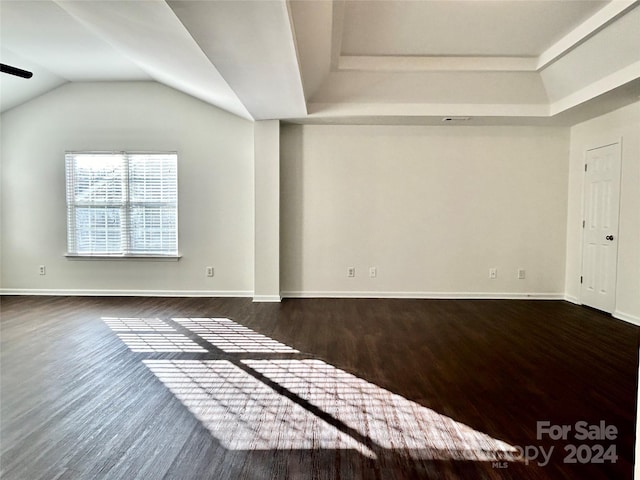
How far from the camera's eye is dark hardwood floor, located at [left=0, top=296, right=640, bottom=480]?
1758 millimetres

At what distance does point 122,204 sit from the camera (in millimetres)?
5270

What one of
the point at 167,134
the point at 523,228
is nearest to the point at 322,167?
the point at 167,134

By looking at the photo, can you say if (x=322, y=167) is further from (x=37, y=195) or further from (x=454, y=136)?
(x=37, y=195)

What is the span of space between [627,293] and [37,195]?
25.6 feet

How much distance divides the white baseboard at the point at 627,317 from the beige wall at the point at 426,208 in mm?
1007

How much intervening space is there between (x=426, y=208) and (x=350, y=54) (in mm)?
2291

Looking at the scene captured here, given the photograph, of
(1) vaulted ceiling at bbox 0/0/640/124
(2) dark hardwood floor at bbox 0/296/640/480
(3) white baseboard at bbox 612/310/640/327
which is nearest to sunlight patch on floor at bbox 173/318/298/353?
(2) dark hardwood floor at bbox 0/296/640/480

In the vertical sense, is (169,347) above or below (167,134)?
below

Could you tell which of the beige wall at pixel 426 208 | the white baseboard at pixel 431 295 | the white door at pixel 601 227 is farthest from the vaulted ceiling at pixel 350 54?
the white baseboard at pixel 431 295

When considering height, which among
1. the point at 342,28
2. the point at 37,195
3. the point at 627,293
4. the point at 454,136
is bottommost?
the point at 627,293

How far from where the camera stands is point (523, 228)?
17.0ft

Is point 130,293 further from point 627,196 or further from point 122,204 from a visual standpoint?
point 627,196

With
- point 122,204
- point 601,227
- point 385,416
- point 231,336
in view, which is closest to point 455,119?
point 601,227

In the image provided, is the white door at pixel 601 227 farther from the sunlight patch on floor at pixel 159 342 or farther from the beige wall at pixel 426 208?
the sunlight patch on floor at pixel 159 342
